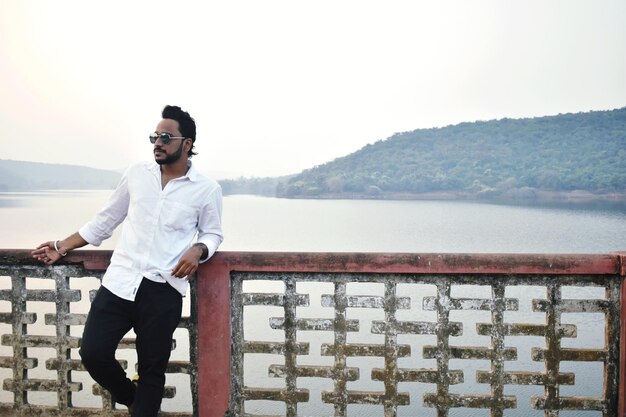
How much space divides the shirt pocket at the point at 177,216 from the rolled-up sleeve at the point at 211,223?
60 mm

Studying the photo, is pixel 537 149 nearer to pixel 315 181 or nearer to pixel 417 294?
pixel 315 181

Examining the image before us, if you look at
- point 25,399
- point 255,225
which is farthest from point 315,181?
point 25,399

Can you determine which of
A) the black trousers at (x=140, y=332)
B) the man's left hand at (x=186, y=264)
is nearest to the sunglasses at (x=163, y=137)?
the man's left hand at (x=186, y=264)

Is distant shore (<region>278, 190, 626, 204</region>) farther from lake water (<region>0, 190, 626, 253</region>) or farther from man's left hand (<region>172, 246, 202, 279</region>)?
man's left hand (<region>172, 246, 202, 279</region>)

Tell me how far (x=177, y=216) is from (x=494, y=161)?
320 feet

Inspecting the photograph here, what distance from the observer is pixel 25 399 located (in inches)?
116

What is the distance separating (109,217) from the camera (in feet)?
8.31

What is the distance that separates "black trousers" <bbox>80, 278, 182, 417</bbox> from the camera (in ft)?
7.59

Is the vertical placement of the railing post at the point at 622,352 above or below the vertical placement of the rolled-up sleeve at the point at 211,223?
below

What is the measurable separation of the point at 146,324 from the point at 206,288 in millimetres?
440

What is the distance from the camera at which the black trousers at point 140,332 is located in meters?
2.31

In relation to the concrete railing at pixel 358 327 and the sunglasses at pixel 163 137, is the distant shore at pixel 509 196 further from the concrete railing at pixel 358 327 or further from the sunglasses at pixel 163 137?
the sunglasses at pixel 163 137

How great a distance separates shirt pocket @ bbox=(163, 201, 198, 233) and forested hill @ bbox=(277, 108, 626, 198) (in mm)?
89128

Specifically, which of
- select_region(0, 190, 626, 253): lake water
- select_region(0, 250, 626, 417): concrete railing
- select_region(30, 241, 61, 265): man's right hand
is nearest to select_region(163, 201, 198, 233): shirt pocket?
select_region(0, 250, 626, 417): concrete railing
